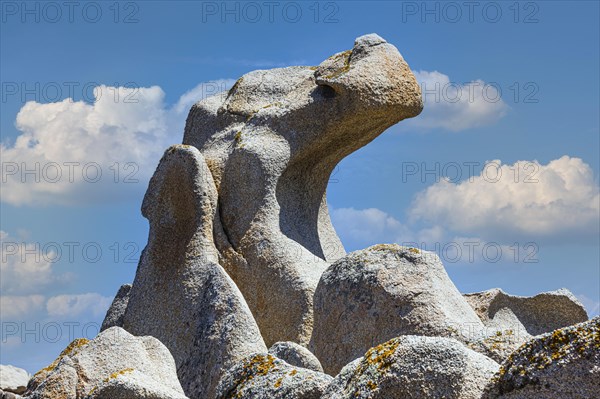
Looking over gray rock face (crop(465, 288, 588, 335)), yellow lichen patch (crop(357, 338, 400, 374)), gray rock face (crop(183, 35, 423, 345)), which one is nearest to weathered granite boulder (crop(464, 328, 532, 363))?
Answer: yellow lichen patch (crop(357, 338, 400, 374))

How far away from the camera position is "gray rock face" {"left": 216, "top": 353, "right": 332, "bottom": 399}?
8.12 metres

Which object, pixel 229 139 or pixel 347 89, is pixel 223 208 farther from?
pixel 347 89

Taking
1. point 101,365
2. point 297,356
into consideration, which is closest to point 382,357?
point 297,356

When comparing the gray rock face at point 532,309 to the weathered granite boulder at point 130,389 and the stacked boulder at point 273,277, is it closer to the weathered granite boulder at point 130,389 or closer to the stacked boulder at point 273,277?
the stacked boulder at point 273,277

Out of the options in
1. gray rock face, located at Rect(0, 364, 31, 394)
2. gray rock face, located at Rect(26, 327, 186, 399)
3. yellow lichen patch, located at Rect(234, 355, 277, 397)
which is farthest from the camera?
gray rock face, located at Rect(0, 364, 31, 394)

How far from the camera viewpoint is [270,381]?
8547mm

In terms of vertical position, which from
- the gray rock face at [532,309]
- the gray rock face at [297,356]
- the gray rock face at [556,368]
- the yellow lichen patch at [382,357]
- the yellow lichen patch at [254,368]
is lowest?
the gray rock face at [556,368]

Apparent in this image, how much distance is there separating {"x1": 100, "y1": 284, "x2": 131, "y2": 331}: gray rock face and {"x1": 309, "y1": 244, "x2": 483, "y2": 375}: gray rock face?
4670 millimetres

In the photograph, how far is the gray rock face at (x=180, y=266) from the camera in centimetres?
1379

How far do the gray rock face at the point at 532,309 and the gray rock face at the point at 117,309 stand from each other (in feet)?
17.8

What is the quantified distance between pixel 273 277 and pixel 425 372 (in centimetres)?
831

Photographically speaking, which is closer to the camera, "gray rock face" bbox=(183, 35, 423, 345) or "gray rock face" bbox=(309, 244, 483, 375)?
"gray rock face" bbox=(309, 244, 483, 375)

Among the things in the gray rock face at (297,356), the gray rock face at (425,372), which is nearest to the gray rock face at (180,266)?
the gray rock face at (297,356)

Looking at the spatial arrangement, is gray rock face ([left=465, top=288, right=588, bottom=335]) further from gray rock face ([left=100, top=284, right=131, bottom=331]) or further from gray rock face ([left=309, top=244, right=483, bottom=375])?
gray rock face ([left=100, top=284, right=131, bottom=331])
